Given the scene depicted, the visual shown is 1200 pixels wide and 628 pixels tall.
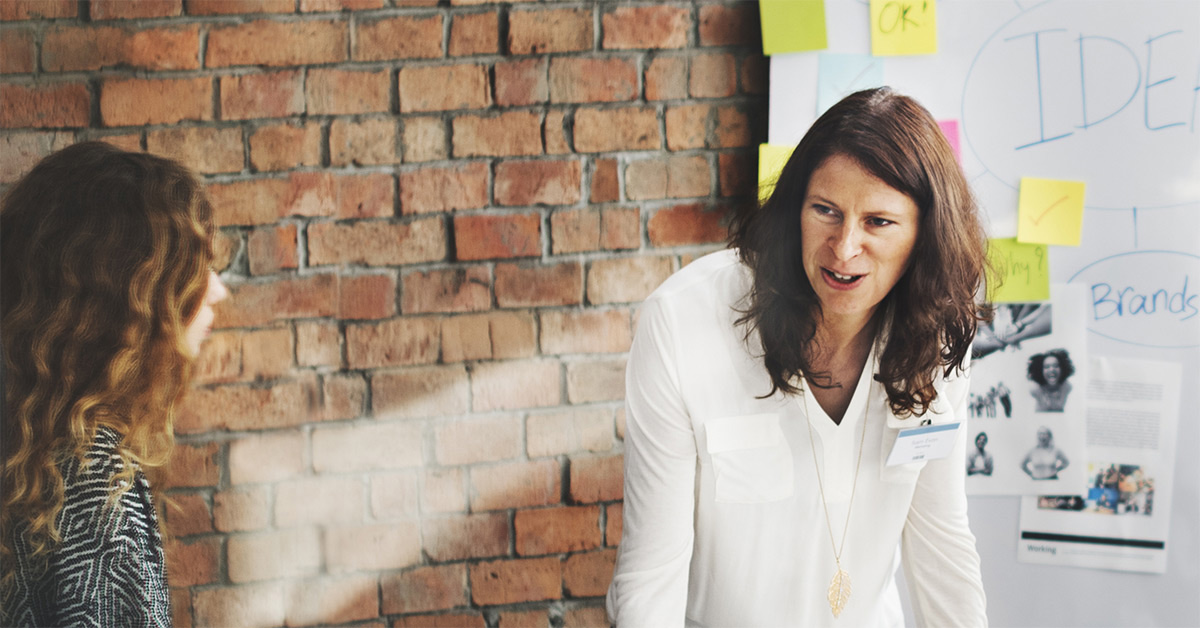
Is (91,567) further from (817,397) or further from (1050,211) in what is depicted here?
(1050,211)

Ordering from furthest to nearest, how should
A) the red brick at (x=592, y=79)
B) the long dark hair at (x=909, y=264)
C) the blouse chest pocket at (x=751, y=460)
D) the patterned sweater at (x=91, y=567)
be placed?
1. the red brick at (x=592, y=79)
2. the blouse chest pocket at (x=751, y=460)
3. the long dark hair at (x=909, y=264)
4. the patterned sweater at (x=91, y=567)

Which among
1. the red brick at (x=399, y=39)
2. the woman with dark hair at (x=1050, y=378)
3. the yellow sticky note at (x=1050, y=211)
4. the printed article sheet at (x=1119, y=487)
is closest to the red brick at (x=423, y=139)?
the red brick at (x=399, y=39)

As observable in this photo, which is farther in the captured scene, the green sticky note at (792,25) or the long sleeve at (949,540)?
the green sticky note at (792,25)

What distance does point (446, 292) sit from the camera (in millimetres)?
1471

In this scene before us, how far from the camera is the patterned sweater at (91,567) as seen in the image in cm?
90

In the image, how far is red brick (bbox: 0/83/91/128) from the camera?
136cm

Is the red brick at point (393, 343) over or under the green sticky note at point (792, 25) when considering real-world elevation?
under

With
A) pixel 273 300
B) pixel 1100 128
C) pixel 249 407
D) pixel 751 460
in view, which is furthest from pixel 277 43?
pixel 1100 128

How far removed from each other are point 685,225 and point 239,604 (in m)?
1.16

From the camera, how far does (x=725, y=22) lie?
58.1 inches

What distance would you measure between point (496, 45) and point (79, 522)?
1.02 metres

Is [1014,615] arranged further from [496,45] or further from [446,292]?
[496,45]

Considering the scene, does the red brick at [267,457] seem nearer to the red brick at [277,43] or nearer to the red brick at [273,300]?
the red brick at [273,300]

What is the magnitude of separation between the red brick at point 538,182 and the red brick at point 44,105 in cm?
76
